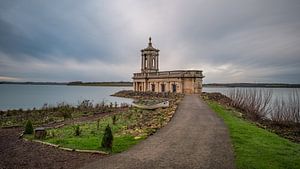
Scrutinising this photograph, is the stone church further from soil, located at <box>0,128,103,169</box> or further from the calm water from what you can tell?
soil, located at <box>0,128,103,169</box>

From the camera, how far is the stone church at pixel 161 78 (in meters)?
39.7

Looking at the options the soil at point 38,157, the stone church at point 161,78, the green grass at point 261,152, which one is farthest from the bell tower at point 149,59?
the soil at point 38,157

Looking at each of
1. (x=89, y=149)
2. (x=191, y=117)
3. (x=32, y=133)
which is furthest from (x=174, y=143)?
(x=32, y=133)

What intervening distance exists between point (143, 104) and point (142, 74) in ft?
75.1

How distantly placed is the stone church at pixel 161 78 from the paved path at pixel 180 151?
2507 centimetres

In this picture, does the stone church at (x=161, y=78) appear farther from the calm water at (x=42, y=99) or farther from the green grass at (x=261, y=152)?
the green grass at (x=261, y=152)

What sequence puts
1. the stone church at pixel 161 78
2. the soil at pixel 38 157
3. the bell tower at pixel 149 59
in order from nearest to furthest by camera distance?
the soil at pixel 38 157, the stone church at pixel 161 78, the bell tower at pixel 149 59

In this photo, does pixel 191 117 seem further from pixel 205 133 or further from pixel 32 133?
pixel 32 133

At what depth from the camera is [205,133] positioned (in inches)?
523

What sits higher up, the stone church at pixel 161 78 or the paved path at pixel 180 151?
the stone church at pixel 161 78

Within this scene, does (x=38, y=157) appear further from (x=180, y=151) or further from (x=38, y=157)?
(x=180, y=151)

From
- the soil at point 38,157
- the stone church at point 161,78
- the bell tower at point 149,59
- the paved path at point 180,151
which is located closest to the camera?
the paved path at point 180,151

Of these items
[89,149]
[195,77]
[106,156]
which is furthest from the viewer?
[195,77]

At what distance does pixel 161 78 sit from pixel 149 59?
7.34 metres
